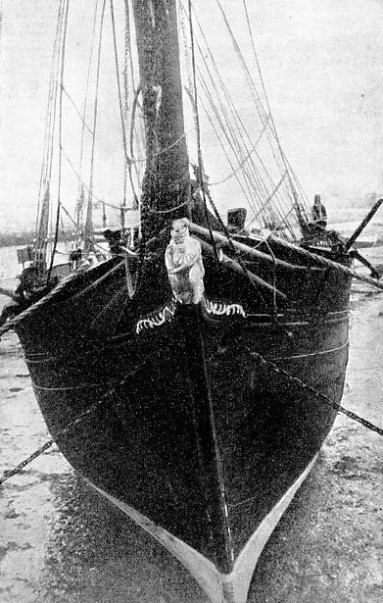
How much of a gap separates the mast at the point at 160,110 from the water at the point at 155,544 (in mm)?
3114

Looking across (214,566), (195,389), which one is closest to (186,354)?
(195,389)

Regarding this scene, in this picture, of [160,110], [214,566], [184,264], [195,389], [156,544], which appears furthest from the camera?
[156,544]

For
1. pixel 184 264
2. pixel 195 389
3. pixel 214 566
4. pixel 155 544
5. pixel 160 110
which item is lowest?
pixel 155 544

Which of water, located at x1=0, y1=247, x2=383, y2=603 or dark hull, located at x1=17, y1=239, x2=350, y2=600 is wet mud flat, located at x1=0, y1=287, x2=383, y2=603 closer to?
water, located at x1=0, y1=247, x2=383, y2=603

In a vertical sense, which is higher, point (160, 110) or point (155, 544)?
point (160, 110)

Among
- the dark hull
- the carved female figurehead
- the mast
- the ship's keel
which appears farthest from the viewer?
the mast

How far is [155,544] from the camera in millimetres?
4633

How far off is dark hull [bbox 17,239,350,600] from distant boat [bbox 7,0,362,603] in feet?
0.04

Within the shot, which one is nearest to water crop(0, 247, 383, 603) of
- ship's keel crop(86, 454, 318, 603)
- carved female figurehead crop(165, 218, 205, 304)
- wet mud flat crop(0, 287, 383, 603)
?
wet mud flat crop(0, 287, 383, 603)

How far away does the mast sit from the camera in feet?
13.0

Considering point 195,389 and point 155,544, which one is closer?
point 195,389

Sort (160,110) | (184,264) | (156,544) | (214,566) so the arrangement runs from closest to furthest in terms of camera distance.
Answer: (184,264)
(214,566)
(160,110)
(156,544)

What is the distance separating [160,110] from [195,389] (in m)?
2.39

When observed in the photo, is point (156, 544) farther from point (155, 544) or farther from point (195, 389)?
point (195, 389)
